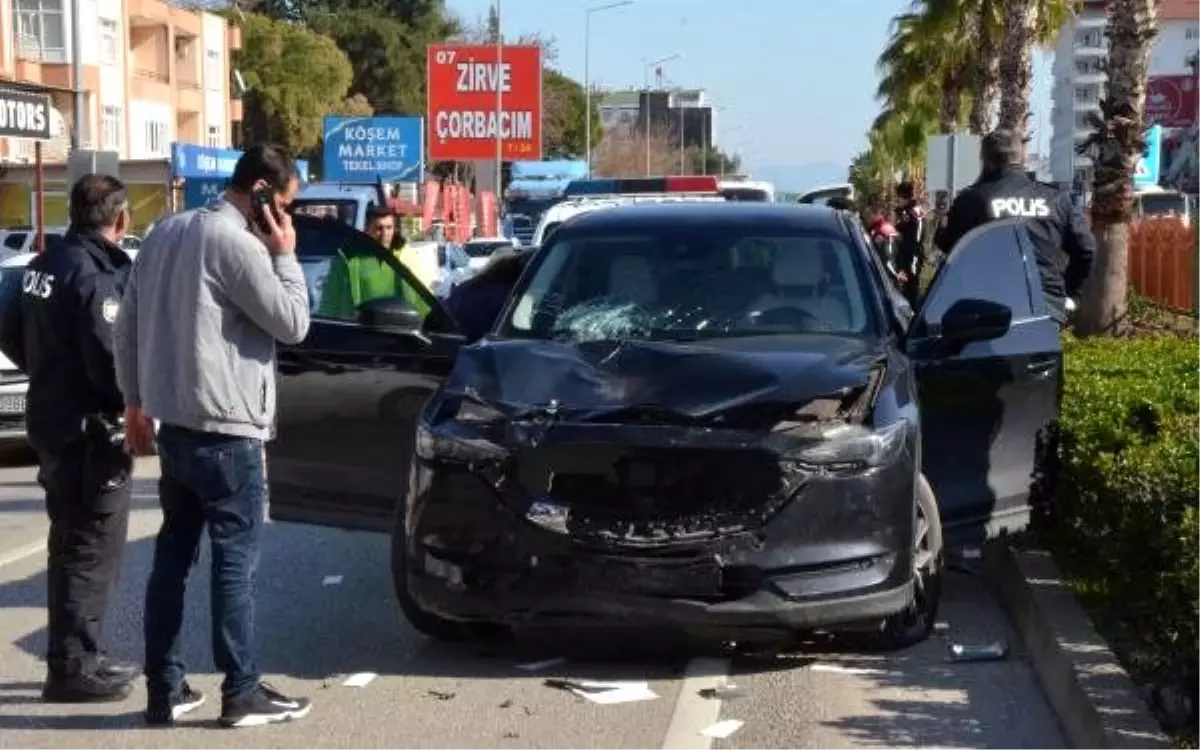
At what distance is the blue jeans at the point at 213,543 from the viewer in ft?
19.2

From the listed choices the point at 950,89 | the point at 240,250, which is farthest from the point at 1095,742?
the point at 950,89

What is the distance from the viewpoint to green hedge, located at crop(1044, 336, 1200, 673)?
580 centimetres

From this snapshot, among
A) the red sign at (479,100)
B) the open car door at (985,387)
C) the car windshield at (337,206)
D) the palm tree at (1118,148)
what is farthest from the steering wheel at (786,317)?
the red sign at (479,100)

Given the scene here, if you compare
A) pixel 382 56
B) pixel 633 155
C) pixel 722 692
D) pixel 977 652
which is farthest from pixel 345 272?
pixel 633 155

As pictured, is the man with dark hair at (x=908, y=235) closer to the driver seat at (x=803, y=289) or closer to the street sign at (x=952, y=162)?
the street sign at (x=952, y=162)

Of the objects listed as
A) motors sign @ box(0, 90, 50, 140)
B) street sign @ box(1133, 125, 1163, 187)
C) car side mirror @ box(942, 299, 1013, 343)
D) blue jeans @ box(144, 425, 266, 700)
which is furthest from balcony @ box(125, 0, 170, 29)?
blue jeans @ box(144, 425, 266, 700)

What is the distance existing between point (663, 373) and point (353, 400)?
1.66 metres

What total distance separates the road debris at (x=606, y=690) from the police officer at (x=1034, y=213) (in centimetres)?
439

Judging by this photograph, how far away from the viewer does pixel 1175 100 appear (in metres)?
91.8

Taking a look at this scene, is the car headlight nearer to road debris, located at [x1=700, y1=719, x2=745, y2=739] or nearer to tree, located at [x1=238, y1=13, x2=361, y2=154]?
road debris, located at [x1=700, y1=719, x2=745, y2=739]

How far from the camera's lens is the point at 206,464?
5840 millimetres

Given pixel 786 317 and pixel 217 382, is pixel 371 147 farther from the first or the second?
pixel 217 382

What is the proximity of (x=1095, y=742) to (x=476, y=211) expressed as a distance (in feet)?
170

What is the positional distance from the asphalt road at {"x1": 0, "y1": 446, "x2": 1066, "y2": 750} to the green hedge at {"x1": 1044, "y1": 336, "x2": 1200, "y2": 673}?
44 centimetres
